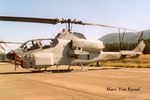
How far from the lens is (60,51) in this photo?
67.8ft

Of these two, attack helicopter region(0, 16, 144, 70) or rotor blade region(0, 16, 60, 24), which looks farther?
attack helicopter region(0, 16, 144, 70)

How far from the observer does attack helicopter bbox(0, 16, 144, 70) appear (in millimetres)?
19375

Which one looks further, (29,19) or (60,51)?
(60,51)

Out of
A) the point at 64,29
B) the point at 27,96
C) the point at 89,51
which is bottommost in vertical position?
the point at 27,96

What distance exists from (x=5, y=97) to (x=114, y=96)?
10.1 feet

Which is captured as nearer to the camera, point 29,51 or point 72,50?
point 29,51

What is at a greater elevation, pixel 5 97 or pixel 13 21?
pixel 13 21

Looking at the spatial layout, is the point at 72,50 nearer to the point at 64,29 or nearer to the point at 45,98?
the point at 64,29

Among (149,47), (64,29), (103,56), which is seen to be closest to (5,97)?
(64,29)

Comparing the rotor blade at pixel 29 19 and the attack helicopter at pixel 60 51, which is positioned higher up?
the rotor blade at pixel 29 19

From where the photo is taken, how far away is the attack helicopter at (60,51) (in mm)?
19375

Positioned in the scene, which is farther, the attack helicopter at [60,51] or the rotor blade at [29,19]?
the attack helicopter at [60,51]

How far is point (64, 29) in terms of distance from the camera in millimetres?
20859

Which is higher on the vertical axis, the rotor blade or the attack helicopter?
the rotor blade
